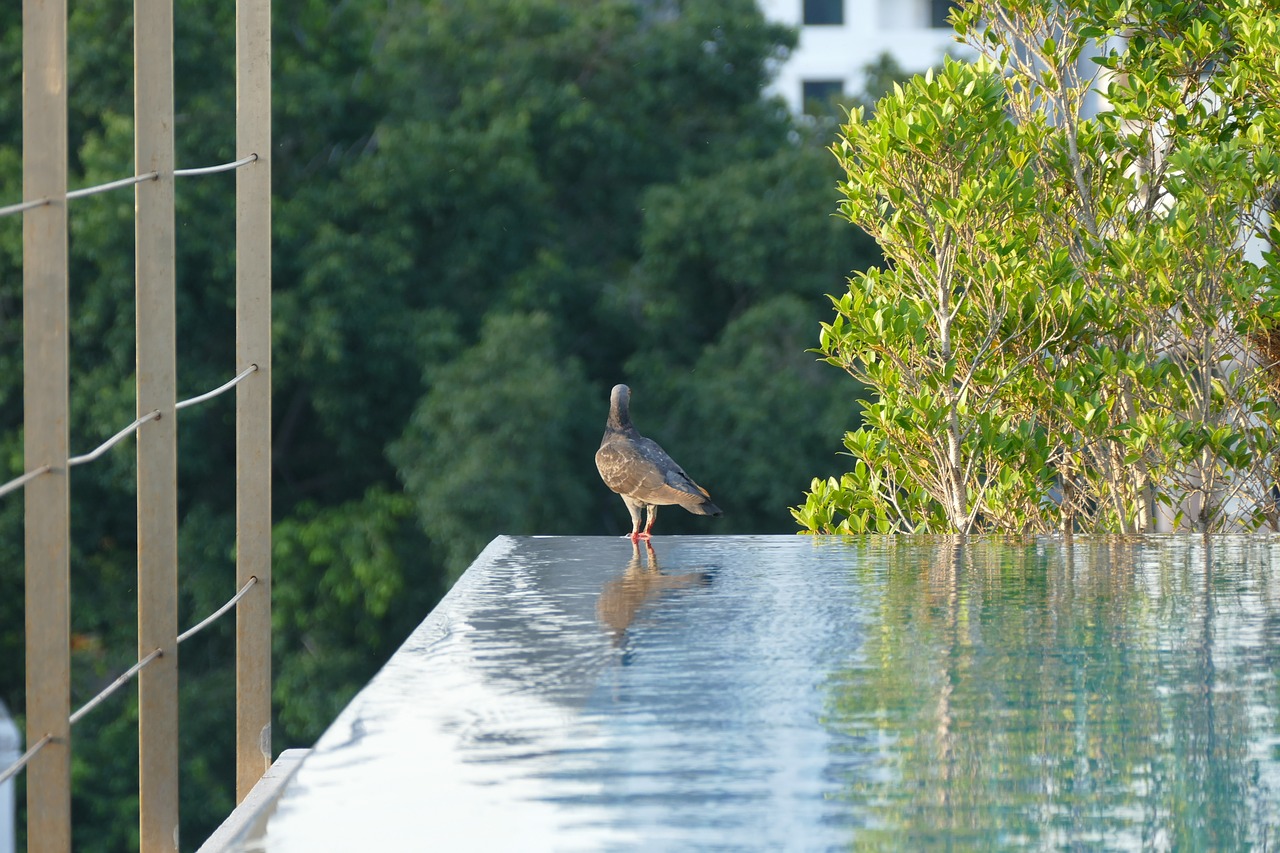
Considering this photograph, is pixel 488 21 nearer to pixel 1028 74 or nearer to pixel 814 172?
pixel 814 172

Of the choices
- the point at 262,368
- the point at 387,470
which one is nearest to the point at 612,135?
the point at 387,470

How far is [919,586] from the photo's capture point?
211 centimetres

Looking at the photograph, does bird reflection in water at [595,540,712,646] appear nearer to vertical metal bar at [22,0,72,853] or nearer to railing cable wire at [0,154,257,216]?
vertical metal bar at [22,0,72,853]

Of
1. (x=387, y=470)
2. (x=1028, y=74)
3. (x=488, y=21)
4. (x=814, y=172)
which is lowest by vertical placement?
(x=387, y=470)

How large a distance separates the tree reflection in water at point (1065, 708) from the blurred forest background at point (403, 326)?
27.4ft

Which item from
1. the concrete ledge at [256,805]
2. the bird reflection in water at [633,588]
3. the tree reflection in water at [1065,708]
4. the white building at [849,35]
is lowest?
the concrete ledge at [256,805]

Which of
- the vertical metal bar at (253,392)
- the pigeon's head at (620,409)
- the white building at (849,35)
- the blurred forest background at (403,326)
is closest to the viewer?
the vertical metal bar at (253,392)

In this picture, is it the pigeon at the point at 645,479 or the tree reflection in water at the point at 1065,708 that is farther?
the pigeon at the point at 645,479

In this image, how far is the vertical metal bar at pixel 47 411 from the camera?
1499mm

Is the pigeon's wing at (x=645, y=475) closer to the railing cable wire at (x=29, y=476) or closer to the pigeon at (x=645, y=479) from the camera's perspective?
the pigeon at (x=645, y=479)

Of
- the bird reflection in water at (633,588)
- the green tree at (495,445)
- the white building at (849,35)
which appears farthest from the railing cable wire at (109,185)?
the white building at (849,35)

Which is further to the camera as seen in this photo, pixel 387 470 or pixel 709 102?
pixel 709 102

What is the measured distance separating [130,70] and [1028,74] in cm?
810

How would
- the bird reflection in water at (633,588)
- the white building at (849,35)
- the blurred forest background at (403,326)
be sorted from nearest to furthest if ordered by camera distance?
1. the bird reflection in water at (633,588)
2. the blurred forest background at (403,326)
3. the white building at (849,35)
